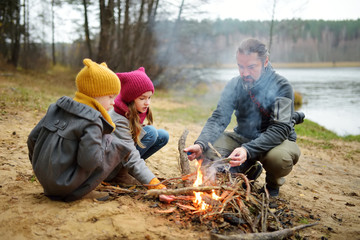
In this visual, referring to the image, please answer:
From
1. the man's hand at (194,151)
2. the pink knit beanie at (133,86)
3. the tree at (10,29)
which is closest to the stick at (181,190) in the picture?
the man's hand at (194,151)

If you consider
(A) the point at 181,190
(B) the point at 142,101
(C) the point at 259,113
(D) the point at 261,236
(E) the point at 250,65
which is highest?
(E) the point at 250,65

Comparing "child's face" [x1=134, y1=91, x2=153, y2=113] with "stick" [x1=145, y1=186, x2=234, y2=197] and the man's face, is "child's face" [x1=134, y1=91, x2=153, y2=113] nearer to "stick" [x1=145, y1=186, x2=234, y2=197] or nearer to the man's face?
"stick" [x1=145, y1=186, x2=234, y2=197]

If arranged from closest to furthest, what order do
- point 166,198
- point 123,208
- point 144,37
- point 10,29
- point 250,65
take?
point 123,208 < point 166,198 < point 250,65 < point 144,37 < point 10,29

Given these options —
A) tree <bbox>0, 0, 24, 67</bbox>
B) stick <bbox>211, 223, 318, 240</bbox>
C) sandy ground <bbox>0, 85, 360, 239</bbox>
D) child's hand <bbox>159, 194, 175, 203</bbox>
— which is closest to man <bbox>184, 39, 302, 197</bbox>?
sandy ground <bbox>0, 85, 360, 239</bbox>

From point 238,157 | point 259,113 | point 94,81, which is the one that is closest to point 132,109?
point 94,81

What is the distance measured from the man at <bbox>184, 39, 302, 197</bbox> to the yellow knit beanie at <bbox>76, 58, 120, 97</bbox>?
1.08 meters

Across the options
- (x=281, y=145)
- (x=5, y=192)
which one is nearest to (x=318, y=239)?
(x=281, y=145)

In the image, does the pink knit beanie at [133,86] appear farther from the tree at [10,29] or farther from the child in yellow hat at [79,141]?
the tree at [10,29]

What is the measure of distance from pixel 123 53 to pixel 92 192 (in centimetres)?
1170

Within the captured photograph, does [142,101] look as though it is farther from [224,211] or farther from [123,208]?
[224,211]

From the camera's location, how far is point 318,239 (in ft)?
7.11

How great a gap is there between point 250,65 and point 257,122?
665mm

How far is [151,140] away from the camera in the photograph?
9.89 feet

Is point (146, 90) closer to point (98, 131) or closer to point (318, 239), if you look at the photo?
point (98, 131)
